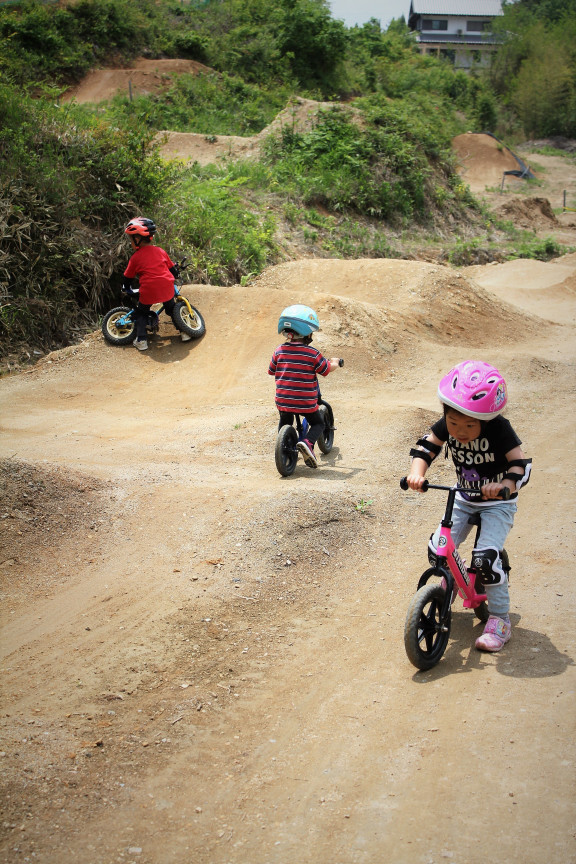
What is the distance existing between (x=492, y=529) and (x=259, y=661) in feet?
5.12

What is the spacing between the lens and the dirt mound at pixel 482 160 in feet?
110

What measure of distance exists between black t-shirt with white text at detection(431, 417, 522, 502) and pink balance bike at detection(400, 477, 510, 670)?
0.18 m

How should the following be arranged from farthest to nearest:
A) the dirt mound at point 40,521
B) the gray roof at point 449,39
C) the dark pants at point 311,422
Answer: the gray roof at point 449,39 < the dark pants at point 311,422 < the dirt mound at point 40,521

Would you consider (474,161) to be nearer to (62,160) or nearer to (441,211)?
(441,211)

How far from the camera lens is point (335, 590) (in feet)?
17.0

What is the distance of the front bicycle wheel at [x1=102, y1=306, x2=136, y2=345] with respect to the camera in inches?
458

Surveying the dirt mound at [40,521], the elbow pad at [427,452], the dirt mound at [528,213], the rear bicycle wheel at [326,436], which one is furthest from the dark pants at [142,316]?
the dirt mound at [528,213]

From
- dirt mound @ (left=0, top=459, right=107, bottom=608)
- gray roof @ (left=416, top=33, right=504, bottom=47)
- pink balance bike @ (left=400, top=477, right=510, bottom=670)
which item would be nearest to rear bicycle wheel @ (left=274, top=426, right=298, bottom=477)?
dirt mound @ (left=0, top=459, right=107, bottom=608)

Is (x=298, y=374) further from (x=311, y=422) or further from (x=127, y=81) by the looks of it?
(x=127, y=81)

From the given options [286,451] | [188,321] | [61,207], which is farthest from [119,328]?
[286,451]

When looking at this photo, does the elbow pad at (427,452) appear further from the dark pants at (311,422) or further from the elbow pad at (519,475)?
the dark pants at (311,422)

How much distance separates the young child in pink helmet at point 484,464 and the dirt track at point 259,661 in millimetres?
422

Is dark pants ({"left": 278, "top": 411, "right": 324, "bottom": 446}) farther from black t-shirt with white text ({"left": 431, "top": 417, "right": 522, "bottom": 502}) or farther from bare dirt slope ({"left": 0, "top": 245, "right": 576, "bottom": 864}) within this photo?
black t-shirt with white text ({"left": 431, "top": 417, "right": 522, "bottom": 502})

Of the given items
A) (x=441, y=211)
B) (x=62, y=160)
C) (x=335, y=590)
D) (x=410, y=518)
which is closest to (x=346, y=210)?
(x=441, y=211)
